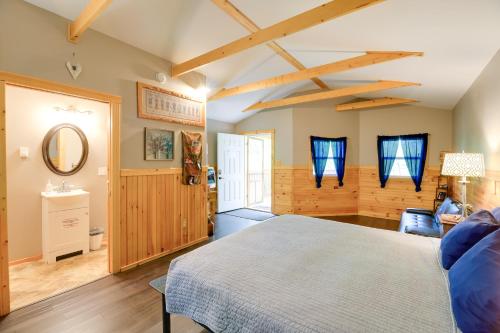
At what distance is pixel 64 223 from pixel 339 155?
514cm

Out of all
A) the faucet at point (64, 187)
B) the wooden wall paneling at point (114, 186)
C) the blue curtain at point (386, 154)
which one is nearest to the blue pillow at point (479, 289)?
the wooden wall paneling at point (114, 186)

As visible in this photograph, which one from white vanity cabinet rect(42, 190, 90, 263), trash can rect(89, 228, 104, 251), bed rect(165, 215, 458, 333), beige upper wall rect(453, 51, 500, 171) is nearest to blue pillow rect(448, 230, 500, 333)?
bed rect(165, 215, 458, 333)

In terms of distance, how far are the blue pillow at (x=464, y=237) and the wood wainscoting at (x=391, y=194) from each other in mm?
4045

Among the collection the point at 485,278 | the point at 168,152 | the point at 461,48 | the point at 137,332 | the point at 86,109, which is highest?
the point at 461,48

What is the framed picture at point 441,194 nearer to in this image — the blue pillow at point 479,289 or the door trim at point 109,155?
the blue pillow at point 479,289

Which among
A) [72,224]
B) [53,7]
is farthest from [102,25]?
[72,224]

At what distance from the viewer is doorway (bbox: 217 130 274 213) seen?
564 centimetres

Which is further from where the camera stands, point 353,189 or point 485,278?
point 353,189

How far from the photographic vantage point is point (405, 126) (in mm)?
5098

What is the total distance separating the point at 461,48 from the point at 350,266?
7.80 ft

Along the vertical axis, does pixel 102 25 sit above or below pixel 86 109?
above

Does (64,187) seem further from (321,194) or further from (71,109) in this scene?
(321,194)

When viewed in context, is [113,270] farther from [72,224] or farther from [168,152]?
[168,152]

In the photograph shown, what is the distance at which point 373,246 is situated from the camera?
177 cm
